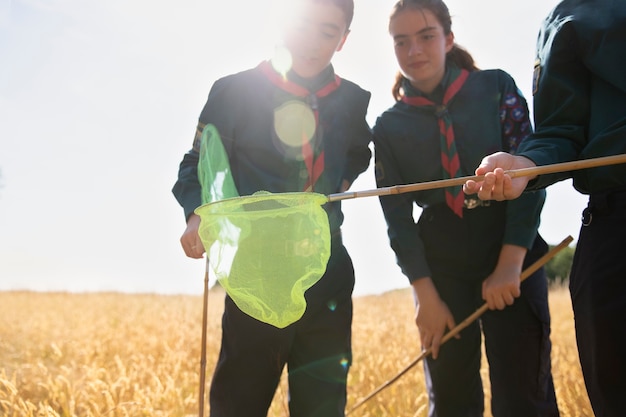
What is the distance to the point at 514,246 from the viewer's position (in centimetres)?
294

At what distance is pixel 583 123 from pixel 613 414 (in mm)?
1027

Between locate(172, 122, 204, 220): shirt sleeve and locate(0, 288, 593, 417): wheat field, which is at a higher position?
locate(172, 122, 204, 220): shirt sleeve

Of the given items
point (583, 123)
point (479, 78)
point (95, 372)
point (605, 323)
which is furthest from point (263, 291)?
point (95, 372)

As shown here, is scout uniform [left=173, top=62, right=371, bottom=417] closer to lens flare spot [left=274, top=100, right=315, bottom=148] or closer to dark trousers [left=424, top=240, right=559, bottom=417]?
lens flare spot [left=274, top=100, right=315, bottom=148]

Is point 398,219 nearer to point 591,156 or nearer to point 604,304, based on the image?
point 591,156

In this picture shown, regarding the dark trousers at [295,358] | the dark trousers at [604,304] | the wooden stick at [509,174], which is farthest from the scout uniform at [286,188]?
the dark trousers at [604,304]

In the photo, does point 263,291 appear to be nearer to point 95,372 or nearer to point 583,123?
point 583,123

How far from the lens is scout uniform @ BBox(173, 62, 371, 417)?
2.70 metres

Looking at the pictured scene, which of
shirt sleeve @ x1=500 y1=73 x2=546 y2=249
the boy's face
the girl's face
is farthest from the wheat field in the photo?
the girl's face

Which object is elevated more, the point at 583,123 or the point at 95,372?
the point at 583,123

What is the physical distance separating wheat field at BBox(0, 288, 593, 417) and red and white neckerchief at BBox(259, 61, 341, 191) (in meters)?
1.11

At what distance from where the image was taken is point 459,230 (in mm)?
3117

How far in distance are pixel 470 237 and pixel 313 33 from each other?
131cm

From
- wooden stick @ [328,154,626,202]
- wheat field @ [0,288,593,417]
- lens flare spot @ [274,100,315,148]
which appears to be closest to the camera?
wooden stick @ [328,154,626,202]
